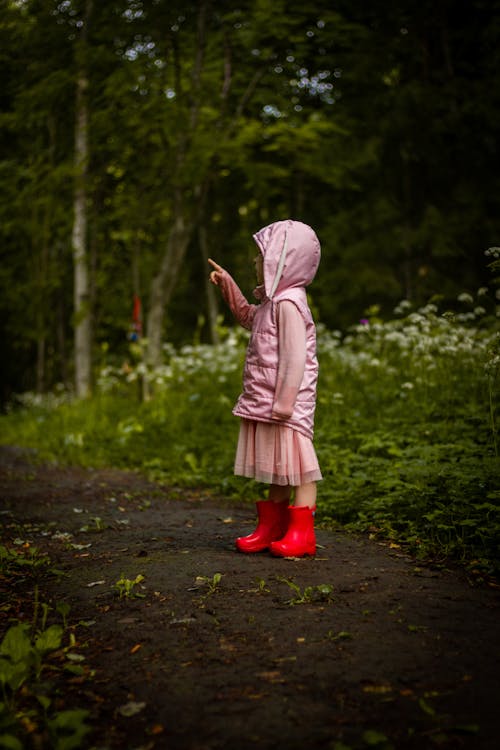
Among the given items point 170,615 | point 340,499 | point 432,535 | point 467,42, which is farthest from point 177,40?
point 170,615

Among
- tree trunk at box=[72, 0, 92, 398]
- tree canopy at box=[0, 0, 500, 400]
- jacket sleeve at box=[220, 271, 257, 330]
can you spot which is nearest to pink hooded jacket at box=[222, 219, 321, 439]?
jacket sleeve at box=[220, 271, 257, 330]

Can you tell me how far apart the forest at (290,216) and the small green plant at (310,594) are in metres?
0.97

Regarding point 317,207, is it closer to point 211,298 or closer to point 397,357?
point 211,298

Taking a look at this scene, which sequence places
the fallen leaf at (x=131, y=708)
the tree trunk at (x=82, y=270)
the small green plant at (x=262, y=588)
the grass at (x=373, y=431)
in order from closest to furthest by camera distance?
the fallen leaf at (x=131, y=708), the small green plant at (x=262, y=588), the grass at (x=373, y=431), the tree trunk at (x=82, y=270)

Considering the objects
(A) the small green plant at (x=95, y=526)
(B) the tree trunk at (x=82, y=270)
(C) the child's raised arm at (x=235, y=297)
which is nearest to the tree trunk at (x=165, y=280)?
(B) the tree trunk at (x=82, y=270)

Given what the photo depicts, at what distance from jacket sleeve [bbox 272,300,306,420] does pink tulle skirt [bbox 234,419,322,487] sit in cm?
12

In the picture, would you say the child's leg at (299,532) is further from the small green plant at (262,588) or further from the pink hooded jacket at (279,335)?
the small green plant at (262,588)

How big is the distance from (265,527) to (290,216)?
48.1ft

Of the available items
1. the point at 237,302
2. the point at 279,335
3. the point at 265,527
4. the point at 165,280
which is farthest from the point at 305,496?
the point at 165,280

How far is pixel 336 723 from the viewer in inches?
82.0

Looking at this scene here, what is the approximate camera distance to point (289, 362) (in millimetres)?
3721

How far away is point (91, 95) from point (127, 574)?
8.88 meters

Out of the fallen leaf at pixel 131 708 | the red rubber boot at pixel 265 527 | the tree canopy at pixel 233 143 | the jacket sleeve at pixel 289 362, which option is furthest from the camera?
the tree canopy at pixel 233 143

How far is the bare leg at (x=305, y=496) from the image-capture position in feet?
12.6
